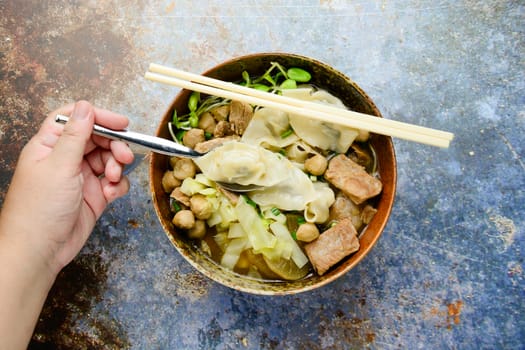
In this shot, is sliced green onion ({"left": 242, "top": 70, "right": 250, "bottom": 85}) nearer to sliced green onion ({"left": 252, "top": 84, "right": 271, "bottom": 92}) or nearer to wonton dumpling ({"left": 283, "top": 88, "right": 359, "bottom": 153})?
sliced green onion ({"left": 252, "top": 84, "right": 271, "bottom": 92})

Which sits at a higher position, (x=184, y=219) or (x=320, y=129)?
(x=320, y=129)

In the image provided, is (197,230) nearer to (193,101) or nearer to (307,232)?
(307,232)

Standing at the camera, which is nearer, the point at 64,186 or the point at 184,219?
the point at 64,186

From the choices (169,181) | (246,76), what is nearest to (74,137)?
(169,181)

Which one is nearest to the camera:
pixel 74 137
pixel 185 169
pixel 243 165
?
pixel 74 137

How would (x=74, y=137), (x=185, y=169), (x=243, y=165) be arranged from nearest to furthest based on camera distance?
1. (x=74, y=137)
2. (x=243, y=165)
3. (x=185, y=169)

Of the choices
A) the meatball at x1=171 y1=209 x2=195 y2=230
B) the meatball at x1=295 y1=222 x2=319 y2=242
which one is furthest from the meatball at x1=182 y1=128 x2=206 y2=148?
the meatball at x1=295 y1=222 x2=319 y2=242

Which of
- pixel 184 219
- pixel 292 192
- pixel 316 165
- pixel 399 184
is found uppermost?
pixel 316 165

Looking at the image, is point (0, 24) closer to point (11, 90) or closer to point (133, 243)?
point (11, 90)

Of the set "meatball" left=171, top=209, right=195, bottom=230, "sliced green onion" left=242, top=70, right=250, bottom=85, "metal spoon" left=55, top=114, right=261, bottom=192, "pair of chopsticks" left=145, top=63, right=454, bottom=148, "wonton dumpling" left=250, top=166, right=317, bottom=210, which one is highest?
"pair of chopsticks" left=145, top=63, right=454, bottom=148
